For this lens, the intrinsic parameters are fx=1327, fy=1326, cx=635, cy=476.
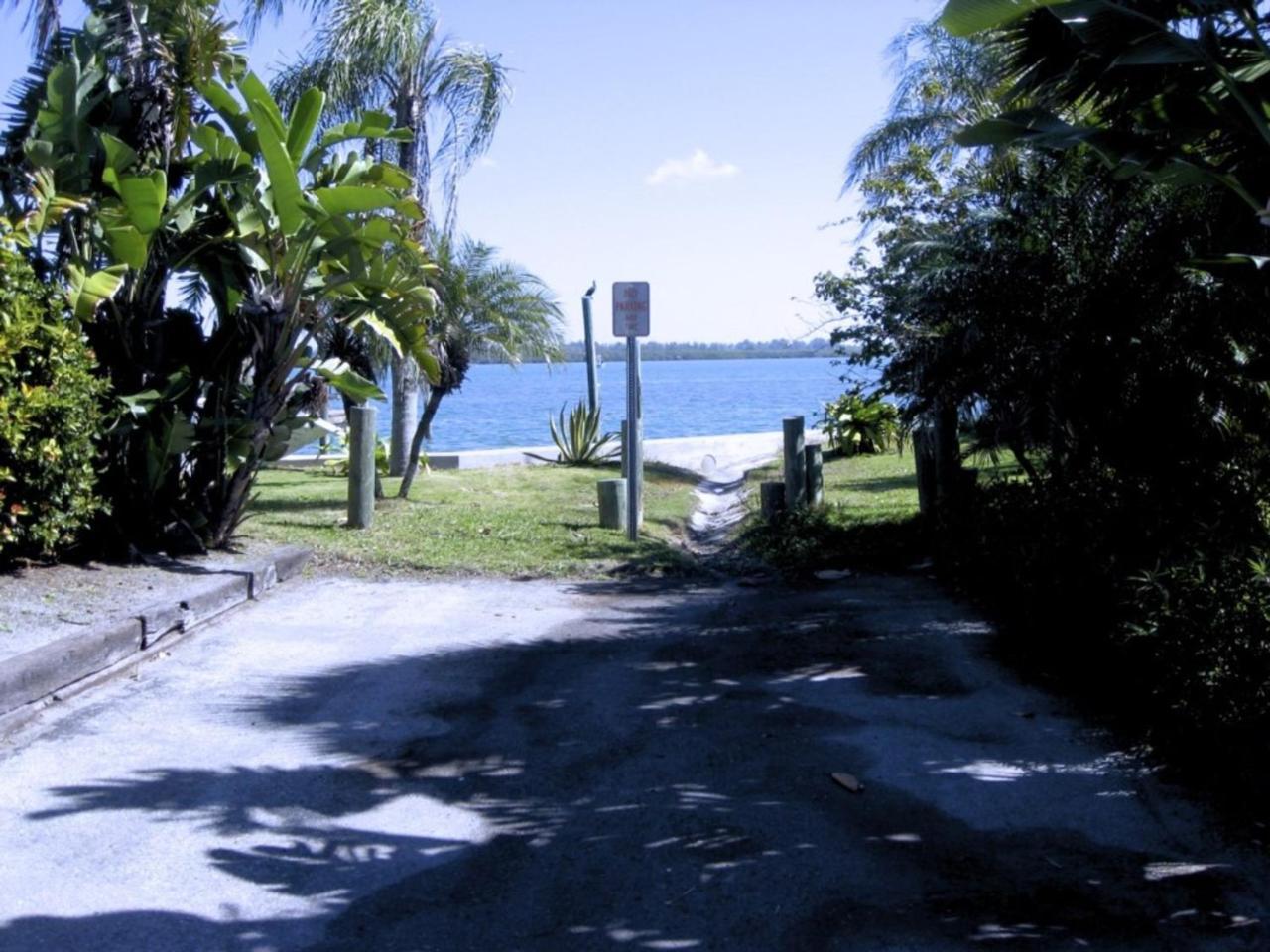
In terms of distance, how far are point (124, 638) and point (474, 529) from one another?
643 centimetres

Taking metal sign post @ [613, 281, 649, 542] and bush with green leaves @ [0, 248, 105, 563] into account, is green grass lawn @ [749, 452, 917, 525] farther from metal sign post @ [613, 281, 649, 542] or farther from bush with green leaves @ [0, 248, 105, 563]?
bush with green leaves @ [0, 248, 105, 563]

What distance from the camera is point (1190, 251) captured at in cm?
827

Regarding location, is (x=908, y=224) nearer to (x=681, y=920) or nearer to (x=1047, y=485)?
(x=1047, y=485)

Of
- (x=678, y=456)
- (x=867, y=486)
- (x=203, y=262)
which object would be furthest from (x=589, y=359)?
(x=203, y=262)

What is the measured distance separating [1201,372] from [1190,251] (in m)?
0.86

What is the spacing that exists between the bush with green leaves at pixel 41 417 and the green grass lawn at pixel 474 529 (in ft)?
9.79

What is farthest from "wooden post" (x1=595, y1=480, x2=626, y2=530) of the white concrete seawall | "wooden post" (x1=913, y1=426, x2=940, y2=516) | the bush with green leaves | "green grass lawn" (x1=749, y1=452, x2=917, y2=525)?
the white concrete seawall

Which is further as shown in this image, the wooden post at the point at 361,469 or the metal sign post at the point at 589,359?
the metal sign post at the point at 589,359

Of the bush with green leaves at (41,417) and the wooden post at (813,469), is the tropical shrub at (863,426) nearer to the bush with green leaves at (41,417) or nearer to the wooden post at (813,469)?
the wooden post at (813,469)

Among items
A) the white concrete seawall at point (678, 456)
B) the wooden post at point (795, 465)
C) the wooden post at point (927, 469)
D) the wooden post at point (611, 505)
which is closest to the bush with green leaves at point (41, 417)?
the wooden post at point (611, 505)

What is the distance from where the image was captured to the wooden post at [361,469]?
43.7ft

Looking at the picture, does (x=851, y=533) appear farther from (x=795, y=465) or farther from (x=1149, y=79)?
(x=1149, y=79)

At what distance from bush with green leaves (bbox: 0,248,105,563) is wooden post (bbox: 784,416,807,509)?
794cm

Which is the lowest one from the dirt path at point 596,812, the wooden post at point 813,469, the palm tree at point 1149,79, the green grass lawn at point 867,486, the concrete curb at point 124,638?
the dirt path at point 596,812
